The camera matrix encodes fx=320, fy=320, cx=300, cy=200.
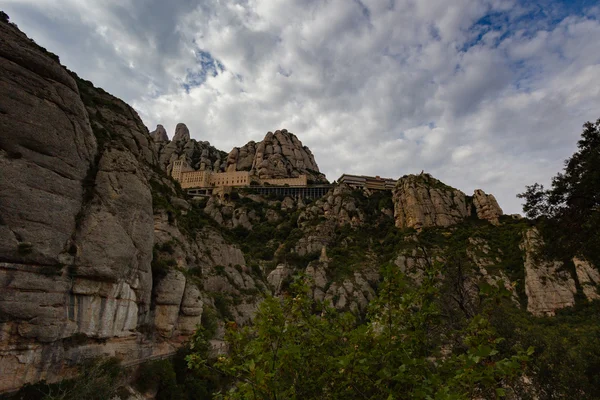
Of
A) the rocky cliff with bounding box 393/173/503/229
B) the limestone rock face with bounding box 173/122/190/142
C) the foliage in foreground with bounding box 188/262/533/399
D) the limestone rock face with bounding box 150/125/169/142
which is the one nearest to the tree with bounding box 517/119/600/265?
the foliage in foreground with bounding box 188/262/533/399

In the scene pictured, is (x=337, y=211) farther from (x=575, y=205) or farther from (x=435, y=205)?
(x=575, y=205)

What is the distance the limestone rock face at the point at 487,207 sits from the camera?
274ft

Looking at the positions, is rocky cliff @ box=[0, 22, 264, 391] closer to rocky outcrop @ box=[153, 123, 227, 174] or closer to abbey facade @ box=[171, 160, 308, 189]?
abbey facade @ box=[171, 160, 308, 189]

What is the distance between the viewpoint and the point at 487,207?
3356 inches

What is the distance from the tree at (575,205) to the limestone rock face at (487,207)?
7133 cm

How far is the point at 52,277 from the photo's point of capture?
17.6 metres

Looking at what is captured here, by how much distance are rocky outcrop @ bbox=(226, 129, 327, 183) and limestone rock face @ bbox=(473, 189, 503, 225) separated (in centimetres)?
6240

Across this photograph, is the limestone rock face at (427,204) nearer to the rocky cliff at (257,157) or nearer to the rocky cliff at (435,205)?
the rocky cliff at (435,205)

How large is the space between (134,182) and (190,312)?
39.7ft

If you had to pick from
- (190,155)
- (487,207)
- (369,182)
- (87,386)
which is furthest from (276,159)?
(87,386)

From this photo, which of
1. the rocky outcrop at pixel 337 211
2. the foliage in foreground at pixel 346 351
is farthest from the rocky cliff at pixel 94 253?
the rocky outcrop at pixel 337 211

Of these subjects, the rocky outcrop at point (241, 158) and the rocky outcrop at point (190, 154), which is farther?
the rocky outcrop at point (241, 158)

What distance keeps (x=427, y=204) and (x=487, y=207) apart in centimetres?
1562

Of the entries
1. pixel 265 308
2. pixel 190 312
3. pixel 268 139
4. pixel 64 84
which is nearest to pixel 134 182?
pixel 64 84
